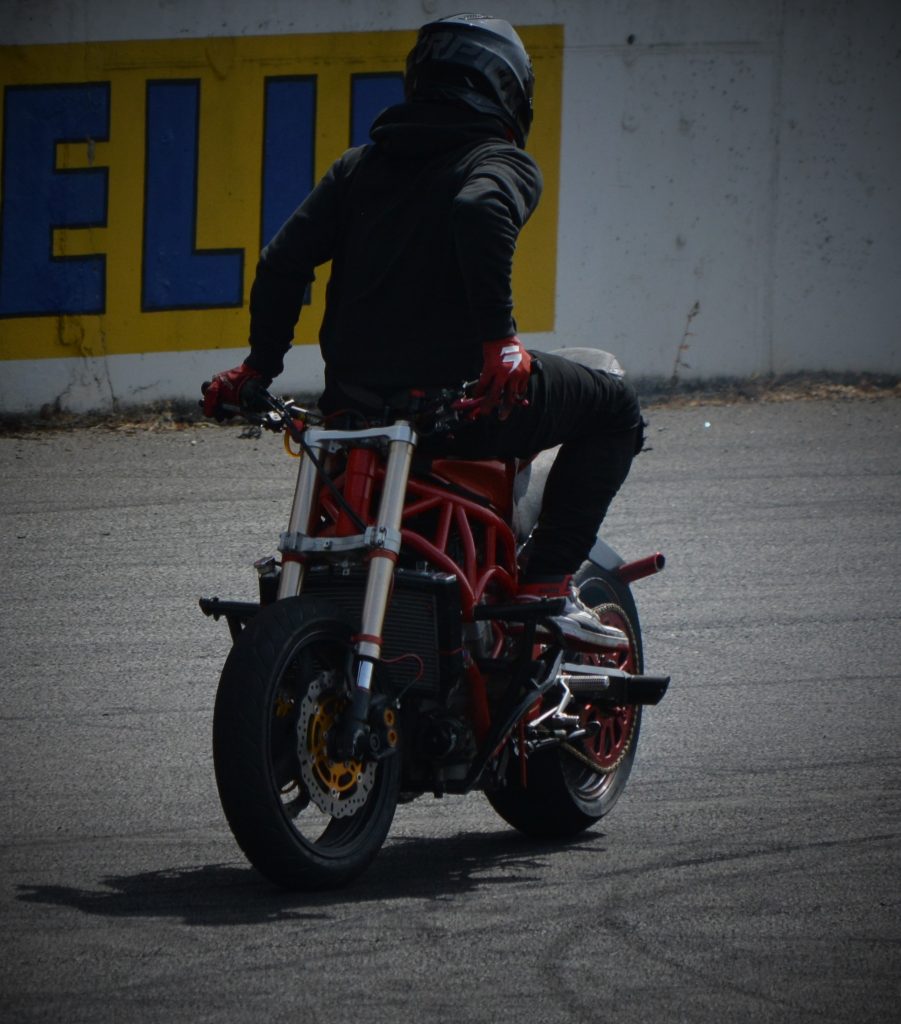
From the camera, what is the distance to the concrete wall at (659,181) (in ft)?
37.9

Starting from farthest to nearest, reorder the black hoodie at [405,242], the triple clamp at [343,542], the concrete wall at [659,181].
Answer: the concrete wall at [659,181] → the black hoodie at [405,242] → the triple clamp at [343,542]

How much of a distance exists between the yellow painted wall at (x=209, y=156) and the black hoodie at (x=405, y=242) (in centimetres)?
670

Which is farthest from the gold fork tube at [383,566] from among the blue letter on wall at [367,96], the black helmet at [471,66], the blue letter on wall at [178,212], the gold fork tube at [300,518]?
the blue letter on wall at [367,96]

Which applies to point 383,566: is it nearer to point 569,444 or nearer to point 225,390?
point 225,390

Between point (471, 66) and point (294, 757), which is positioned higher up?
point (471, 66)

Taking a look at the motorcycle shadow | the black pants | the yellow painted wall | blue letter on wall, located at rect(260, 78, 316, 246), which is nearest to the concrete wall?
the yellow painted wall

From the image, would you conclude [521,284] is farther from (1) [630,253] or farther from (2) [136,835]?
(2) [136,835]

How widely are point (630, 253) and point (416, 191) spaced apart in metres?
7.35

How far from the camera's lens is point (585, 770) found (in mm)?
5316

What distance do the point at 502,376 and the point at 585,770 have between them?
143 centimetres

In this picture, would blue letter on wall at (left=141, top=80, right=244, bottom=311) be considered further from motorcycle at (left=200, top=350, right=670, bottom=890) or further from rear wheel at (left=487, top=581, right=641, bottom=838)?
motorcycle at (left=200, top=350, right=670, bottom=890)

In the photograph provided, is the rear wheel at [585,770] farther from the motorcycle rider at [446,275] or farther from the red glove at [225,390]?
the red glove at [225,390]

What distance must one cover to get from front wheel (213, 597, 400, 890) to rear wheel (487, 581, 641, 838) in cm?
80

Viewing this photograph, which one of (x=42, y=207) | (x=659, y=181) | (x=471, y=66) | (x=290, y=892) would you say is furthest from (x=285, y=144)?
(x=290, y=892)
